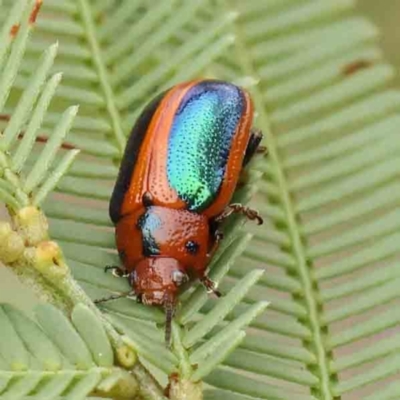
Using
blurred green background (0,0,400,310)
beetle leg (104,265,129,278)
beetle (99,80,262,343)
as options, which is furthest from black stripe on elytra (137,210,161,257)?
blurred green background (0,0,400,310)

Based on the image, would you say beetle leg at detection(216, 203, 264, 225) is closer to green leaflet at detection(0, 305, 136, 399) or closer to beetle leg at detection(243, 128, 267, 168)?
beetle leg at detection(243, 128, 267, 168)

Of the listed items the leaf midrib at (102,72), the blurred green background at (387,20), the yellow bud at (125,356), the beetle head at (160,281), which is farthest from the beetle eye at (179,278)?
the blurred green background at (387,20)

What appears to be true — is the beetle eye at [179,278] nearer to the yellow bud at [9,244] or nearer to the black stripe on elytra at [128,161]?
the black stripe on elytra at [128,161]

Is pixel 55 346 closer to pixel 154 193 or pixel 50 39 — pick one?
pixel 154 193

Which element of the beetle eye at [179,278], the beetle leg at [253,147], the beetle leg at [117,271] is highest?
the beetle leg at [253,147]

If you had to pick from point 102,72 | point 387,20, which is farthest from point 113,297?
point 387,20
